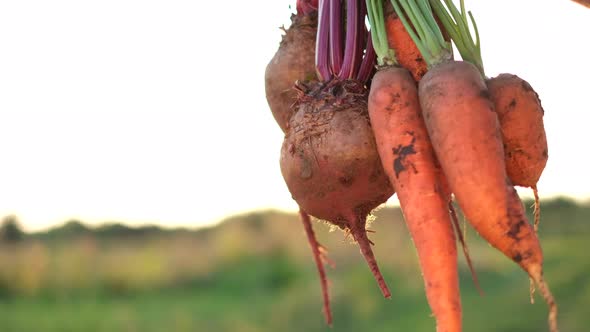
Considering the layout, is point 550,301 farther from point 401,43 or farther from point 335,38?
point 335,38

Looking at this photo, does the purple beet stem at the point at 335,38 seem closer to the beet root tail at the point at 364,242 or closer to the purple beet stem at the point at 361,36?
the purple beet stem at the point at 361,36

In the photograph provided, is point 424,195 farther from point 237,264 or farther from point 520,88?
point 237,264

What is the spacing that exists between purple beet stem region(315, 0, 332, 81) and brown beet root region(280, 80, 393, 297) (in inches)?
2.5

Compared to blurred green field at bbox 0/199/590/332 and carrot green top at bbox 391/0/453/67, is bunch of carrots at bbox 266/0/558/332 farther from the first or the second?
blurred green field at bbox 0/199/590/332

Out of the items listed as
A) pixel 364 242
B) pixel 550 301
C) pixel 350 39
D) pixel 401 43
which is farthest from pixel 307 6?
pixel 550 301

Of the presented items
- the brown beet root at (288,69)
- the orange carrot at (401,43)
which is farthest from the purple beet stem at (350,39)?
the brown beet root at (288,69)

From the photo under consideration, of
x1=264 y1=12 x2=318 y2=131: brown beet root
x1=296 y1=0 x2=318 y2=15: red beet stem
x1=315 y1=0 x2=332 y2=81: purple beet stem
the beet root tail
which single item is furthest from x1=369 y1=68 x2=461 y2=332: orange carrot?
x1=296 y1=0 x2=318 y2=15: red beet stem

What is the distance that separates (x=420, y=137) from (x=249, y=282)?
38.3ft

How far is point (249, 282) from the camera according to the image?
1313 cm

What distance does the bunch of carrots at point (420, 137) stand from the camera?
1.63 metres

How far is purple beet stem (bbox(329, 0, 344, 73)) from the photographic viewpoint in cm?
188

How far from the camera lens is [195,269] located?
14.1 meters

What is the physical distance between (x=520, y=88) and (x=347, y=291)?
8677 millimetres

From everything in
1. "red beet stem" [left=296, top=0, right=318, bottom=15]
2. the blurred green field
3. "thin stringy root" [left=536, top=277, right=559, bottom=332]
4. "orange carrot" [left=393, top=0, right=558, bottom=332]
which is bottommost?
the blurred green field
